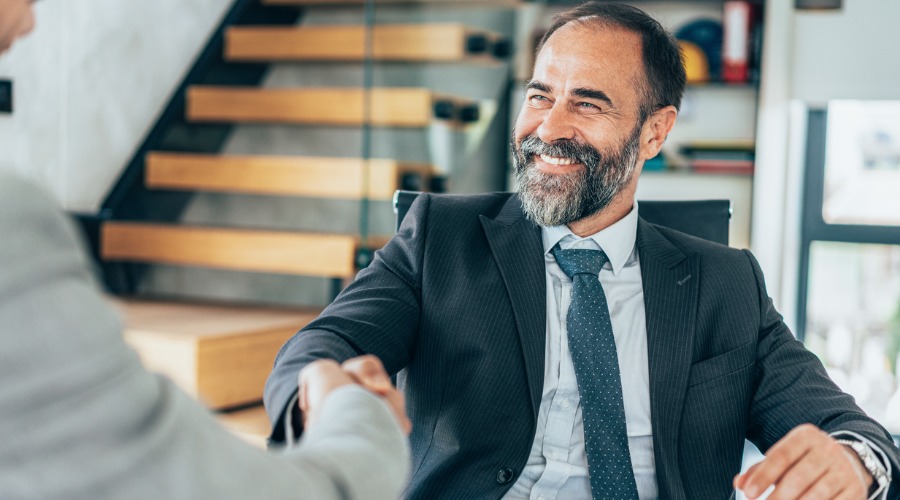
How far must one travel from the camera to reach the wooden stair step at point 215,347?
2.92 m

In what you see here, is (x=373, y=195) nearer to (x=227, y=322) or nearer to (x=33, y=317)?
(x=227, y=322)

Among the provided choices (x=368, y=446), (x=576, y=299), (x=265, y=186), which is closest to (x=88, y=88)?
(x=265, y=186)

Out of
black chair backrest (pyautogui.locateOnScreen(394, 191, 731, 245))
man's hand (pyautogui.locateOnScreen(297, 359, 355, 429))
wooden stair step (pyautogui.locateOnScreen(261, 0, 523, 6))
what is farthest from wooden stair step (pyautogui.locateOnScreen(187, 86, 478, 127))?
man's hand (pyautogui.locateOnScreen(297, 359, 355, 429))

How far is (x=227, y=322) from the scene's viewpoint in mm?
3275

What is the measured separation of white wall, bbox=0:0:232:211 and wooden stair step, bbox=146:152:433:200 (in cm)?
21

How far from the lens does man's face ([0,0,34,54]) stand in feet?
2.13

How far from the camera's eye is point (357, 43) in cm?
400

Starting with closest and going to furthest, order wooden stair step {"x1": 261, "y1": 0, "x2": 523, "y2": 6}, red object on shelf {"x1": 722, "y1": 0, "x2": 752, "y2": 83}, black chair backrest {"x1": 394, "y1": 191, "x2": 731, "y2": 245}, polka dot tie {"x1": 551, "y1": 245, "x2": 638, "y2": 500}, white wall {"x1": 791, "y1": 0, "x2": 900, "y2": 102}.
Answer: polka dot tie {"x1": 551, "y1": 245, "x2": 638, "y2": 500} < black chair backrest {"x1": 394, "y1": 191, "x2": 731, "y2": 245} < wooden stair step {"x1": 261, "y1": 0, "x2": 523, "y2": 6} < white wall {"x1": 791, "y1": 0, "x2": 900, "y2": 102} < red object on shelf {"x1": 722, "y1": 0, "x2": 752, "y2": 83}

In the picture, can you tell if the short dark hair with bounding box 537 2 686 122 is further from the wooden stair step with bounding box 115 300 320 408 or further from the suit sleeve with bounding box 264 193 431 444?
the wooden stair step with bounding box 115 300 320 408

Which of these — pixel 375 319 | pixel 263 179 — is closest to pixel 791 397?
pixel 375 319

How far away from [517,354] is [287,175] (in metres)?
2.39

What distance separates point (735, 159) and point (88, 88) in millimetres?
3261

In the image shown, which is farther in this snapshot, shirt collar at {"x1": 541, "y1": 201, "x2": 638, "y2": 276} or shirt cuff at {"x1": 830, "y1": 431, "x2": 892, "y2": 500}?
shirt collar at {"x1": 541, "y1": 201, "x2": 638, "y2": 276}

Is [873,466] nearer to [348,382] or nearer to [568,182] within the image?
[568,182]
